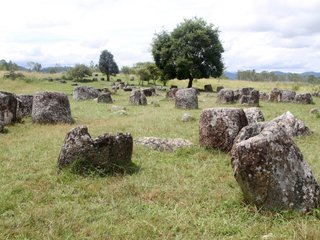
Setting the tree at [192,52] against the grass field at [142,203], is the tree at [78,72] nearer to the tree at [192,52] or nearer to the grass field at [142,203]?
the tree at [192,52]

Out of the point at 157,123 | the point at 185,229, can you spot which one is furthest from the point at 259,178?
the point at 157,123

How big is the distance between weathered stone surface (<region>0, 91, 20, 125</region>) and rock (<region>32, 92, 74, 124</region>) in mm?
917

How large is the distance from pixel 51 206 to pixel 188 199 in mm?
2515

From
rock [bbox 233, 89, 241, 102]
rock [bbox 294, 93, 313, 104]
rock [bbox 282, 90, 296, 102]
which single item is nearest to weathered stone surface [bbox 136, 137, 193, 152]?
rock [bbox 233, 89, 241, 102]

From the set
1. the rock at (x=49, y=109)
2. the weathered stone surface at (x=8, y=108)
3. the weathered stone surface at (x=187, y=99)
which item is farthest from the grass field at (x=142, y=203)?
the weathered stone surface at (x=187, y=99)

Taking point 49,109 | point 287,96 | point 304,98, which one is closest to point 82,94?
point 287,96

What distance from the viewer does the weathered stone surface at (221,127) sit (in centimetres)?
1229

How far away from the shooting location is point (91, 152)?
31.5ft

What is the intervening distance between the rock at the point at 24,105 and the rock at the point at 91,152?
11.4 metres

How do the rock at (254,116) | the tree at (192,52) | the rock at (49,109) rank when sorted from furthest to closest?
the tree at (192,52) < the rock at (49,109) < the rock at (254,116)

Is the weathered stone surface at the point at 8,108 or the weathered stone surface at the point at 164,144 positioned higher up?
the weathered stone surface at the point at 8,108

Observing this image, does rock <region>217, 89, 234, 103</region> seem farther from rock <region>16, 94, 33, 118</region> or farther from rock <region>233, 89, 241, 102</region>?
rock <region>16, 94, 33, 118</region>

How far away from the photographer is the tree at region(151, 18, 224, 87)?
5503 cm

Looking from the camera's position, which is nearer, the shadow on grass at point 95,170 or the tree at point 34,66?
the shadow on grass at point 95,170
